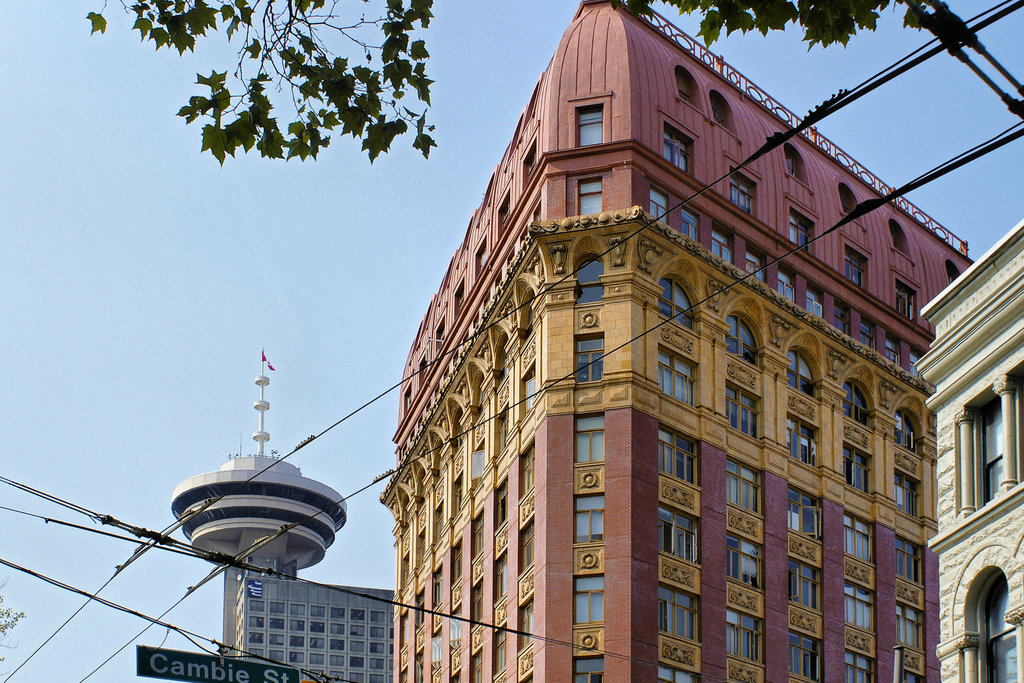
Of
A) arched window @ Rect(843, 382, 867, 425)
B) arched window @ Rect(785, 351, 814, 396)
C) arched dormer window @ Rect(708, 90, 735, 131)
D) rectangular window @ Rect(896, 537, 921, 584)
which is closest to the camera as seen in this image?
arched window @ Rect(785, 351, 814, 396)

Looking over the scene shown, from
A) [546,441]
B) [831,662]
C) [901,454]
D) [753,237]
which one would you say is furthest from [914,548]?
[546,441]

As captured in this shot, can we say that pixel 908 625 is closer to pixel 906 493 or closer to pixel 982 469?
pixel 906 493

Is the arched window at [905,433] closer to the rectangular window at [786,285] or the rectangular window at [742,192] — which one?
the rectangular window at [786,285]

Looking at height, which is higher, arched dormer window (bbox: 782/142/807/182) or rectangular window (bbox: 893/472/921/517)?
arched dormer window (bbox: 782/142/807/182)

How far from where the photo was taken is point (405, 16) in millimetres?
17906

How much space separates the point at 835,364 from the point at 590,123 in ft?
49.0

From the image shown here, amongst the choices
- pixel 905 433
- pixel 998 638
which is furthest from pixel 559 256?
pixel 998 638

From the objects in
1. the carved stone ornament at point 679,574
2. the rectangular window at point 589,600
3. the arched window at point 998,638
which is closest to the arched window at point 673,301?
the carved stone ornament at point 679,574

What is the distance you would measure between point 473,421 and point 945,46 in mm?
57600

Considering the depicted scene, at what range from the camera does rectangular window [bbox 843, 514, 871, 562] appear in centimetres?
→ 6694

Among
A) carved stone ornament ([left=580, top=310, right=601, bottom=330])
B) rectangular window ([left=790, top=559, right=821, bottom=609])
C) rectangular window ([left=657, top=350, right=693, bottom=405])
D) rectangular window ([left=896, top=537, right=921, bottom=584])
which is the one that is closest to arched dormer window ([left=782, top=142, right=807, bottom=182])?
rectangular window ([left=657, top=350, right=693, bottom=405])

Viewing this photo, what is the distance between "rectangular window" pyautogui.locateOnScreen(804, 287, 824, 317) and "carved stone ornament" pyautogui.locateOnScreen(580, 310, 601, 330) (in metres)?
12.4

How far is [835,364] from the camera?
69312 millimetres

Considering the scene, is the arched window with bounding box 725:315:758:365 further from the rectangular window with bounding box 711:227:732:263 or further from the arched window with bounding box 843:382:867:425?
the arched window with bounding box 843:382:867:425
